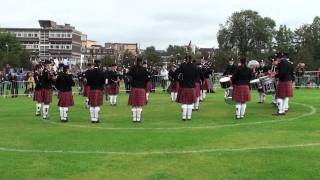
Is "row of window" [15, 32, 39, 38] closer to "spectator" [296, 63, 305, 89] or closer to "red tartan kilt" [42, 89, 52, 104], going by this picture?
"spectator" [296, 63, 305, 89]

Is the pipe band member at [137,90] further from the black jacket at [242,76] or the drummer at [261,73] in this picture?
the drummer at [261,73]

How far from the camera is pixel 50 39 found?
495 ft

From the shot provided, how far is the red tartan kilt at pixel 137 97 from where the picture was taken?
16516mm

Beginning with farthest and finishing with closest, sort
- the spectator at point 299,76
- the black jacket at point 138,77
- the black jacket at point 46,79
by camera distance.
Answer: the spectator at point 299,76 → the black jacket at point 46,79 → the black jacket at point 138,77

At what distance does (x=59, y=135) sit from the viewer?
536 inches

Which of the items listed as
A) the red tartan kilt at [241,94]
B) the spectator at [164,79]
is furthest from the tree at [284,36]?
the red tartan kilt at [241,94]

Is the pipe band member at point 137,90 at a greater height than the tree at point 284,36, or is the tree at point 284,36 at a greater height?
the tree at point 284,36

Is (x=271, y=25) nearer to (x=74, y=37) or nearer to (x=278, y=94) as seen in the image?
(x=74, y=37)

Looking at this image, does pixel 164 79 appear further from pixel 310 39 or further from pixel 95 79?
pixel 310 39

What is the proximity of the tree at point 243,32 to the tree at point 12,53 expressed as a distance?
38.2 metres

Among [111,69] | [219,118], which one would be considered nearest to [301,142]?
[219,118]

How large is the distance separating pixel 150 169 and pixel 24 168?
7.21 feet

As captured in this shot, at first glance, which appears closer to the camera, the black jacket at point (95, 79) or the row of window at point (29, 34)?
the black jacket at point (95, 79)

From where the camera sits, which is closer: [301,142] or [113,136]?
[301,142]
